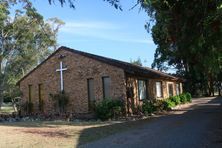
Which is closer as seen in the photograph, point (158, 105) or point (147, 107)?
point (147, 107)

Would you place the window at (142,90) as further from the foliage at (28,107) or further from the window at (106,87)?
the foliage at (28,107)

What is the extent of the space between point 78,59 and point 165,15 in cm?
1647

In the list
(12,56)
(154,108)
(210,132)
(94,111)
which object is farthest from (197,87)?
(210,132)

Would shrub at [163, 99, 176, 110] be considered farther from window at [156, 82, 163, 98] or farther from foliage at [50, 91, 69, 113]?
foliage at [50, 91, 69, 113]

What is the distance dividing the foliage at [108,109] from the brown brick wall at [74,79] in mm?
1337

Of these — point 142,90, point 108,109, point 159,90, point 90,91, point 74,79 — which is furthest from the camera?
point 159,90

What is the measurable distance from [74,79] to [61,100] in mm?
1885

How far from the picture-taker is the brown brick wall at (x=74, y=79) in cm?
2653

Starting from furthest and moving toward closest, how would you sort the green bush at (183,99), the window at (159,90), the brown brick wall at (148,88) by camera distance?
the green bush at (183,99) < the window at (159,90) < the brown brick wall at (148,88)

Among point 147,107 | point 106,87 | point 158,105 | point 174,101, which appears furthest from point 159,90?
point 106,87

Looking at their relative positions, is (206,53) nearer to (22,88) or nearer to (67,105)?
(67,105)

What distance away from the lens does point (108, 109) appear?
24297mm

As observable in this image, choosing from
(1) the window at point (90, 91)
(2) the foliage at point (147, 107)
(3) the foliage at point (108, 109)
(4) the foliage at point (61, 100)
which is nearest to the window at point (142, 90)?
(2) the foliage at point (147, 107)

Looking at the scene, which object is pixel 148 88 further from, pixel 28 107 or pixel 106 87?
pixel 28 107
